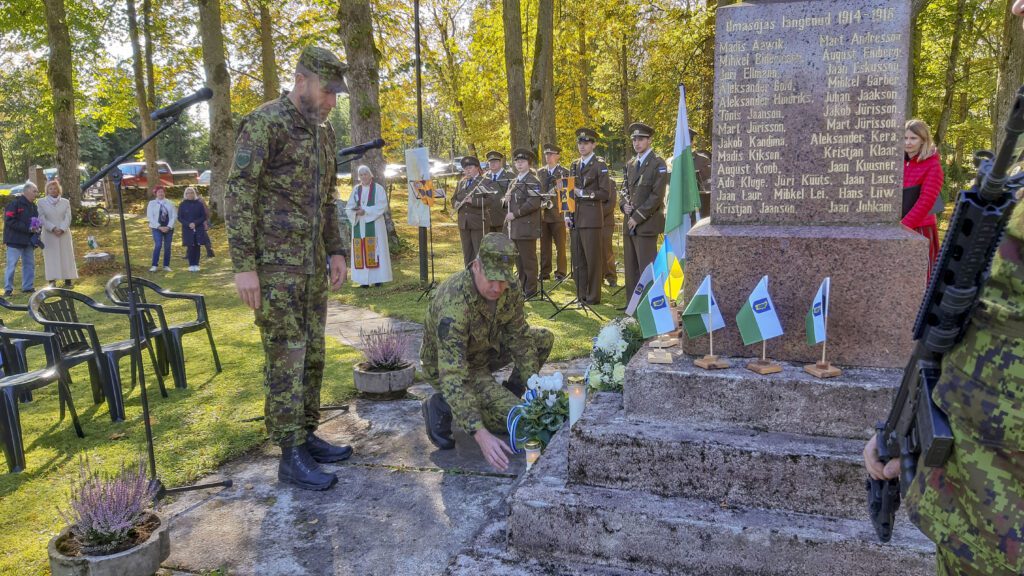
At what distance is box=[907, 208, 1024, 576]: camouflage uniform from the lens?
1480mm

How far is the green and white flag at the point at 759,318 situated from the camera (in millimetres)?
3449

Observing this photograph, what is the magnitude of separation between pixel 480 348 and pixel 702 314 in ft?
5.14

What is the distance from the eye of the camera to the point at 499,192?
429 inches

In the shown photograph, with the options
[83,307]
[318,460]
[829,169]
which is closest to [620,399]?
[829,169]

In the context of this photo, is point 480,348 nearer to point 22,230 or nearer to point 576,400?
point 576,400

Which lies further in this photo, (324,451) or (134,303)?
(324,451)

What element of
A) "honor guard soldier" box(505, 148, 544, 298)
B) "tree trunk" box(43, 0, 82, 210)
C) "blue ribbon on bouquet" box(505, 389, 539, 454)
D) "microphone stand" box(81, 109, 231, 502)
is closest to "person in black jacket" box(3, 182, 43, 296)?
"tree trunk" box(43, 0, 82, 210)

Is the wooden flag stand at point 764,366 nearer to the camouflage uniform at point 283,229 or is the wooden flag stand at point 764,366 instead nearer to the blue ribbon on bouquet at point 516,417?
the blue ribbon on bouquet at point 516,417

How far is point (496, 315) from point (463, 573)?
1738 mm

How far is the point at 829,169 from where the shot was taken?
3729 millimetres

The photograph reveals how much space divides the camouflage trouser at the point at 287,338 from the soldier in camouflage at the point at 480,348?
2.47 feet

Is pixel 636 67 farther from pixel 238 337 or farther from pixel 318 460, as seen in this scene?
pixel 318 460

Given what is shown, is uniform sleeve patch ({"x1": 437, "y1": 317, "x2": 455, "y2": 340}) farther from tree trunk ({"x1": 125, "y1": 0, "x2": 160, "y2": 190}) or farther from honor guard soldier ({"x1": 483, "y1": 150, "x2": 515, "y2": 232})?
tree trunk ({"x1": 125, "y1": 0, "x2": 160, "y2": 190})

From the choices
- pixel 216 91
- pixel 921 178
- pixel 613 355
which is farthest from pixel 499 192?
pixel 216 91
